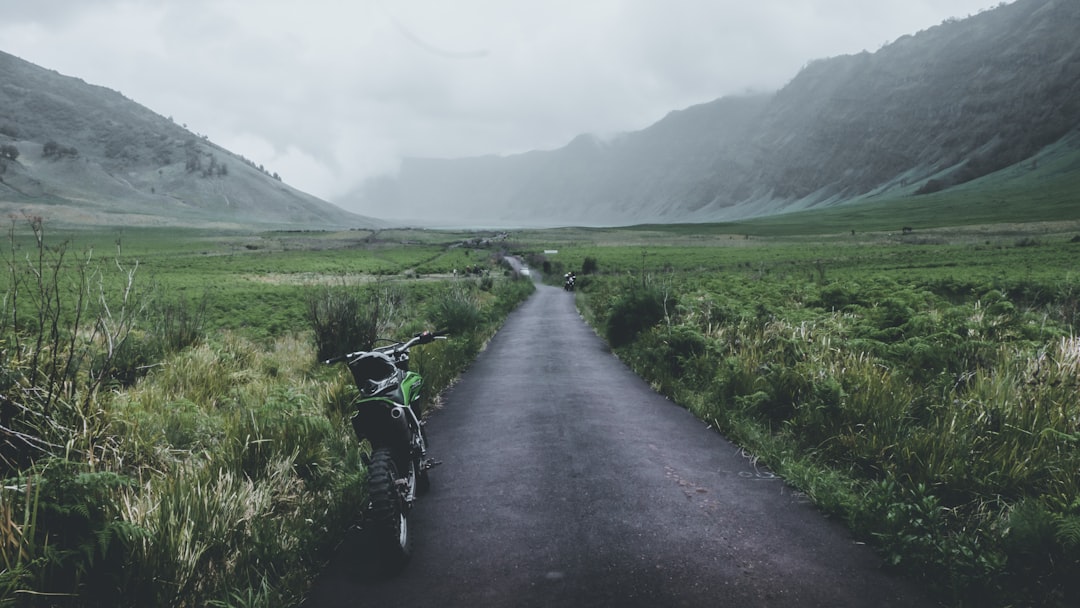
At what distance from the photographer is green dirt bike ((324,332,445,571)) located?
4.55 m

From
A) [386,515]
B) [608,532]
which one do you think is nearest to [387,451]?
[386,515]

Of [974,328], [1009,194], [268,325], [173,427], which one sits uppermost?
[1009,194]

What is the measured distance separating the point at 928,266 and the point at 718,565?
52412 mm

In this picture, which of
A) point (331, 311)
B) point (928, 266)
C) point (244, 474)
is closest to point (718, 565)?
point (244, 474)

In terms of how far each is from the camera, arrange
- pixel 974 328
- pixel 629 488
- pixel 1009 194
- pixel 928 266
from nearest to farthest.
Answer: pixel 629 488
pixel 974 328
pixel 928 266
pixel 1009 194

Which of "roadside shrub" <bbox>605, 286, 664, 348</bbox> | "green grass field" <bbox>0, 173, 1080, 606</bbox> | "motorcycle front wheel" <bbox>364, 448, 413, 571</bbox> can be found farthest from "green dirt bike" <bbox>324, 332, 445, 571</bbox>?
"roadside shrub" <bbox>605, 286, 664, 348</bbox>

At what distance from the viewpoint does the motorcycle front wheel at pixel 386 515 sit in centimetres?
451

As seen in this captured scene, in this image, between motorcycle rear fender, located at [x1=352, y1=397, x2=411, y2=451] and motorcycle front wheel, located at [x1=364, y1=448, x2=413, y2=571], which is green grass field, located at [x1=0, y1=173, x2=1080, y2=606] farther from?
motorcycle rear fender, located at [x1=352, y1=397, x2=411, y2=451]

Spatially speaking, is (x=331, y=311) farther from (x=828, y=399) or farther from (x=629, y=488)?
(x=828, y=399)

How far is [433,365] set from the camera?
12000 millimetres

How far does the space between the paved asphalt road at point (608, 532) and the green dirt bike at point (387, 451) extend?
0.29 metres

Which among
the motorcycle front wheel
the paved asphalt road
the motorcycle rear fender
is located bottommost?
the paved asphalt road

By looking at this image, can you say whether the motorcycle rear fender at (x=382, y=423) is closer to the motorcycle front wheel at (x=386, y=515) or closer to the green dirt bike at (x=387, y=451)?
the green dirt bike at (x=387, y=451)

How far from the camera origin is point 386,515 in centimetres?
451
